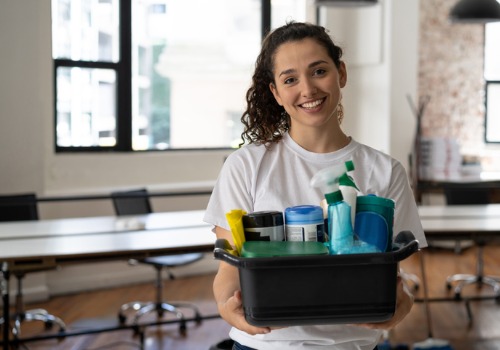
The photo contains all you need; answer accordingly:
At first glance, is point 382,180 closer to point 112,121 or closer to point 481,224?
point 481,224

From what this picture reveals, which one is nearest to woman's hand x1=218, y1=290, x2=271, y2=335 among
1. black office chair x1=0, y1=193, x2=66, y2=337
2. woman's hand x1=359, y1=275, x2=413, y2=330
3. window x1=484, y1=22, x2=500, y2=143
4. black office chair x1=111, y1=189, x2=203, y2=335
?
woman's hand x1=359, y1=275, x2=413, y2=330

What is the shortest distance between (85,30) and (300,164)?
5.04 meters

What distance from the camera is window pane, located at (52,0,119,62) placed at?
616 cm

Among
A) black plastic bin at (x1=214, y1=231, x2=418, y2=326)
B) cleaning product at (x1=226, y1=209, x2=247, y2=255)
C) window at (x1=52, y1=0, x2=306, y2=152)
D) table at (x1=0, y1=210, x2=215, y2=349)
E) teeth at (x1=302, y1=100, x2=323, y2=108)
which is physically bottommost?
table at (x1=0, y1=210, x2=215, y2=349)

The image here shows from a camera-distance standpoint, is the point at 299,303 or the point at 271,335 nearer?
the point at 299,303

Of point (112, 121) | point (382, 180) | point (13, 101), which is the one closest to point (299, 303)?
point (382, 180)

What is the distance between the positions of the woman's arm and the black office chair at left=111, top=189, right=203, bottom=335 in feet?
11.2

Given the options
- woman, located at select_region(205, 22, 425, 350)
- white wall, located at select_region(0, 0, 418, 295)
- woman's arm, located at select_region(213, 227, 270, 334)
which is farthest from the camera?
white wall, located at select_region(0, 0, 418, 295)

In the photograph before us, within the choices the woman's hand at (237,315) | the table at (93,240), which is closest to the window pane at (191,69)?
the table at (93,240)

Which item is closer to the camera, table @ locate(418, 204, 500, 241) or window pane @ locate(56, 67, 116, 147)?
table @ locate(418, 204, 500, 241)

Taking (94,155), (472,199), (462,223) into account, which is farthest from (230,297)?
(94,155)

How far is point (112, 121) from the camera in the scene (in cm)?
659

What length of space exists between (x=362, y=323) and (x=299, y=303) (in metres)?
0.12

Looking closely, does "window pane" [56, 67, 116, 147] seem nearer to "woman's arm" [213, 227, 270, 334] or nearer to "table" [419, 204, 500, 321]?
"table" [419, 204, 500, 321]
